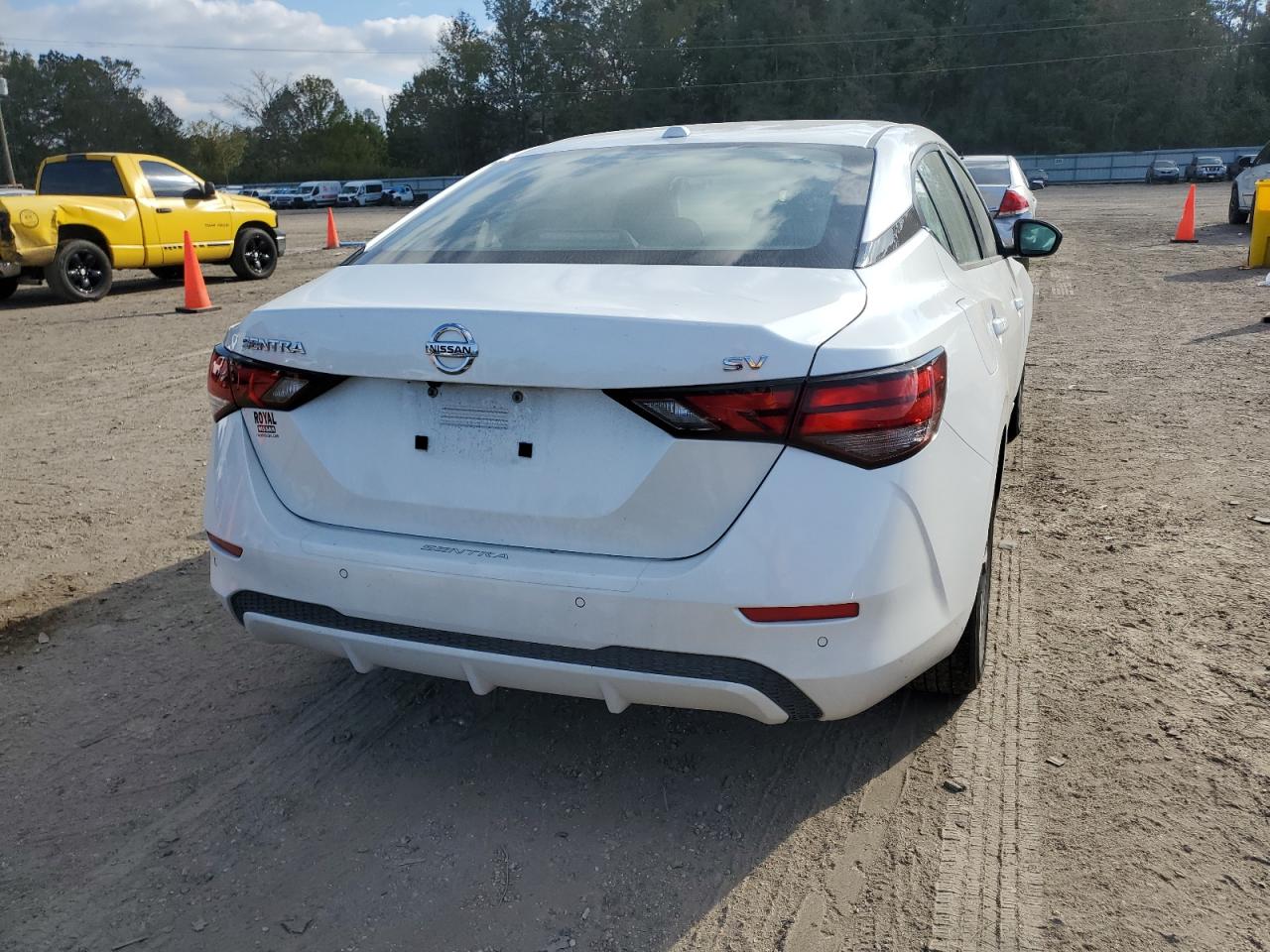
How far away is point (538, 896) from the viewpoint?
243 cm

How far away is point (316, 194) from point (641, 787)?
60.5 m

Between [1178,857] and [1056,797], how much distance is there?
32 cm

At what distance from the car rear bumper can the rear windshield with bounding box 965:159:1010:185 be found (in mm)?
12198

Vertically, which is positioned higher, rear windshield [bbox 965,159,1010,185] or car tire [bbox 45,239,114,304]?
rear windshield [bbox 965,159,1010,185]

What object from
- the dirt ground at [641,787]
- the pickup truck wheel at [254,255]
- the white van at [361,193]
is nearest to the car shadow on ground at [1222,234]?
the dirt ground at [641,787]

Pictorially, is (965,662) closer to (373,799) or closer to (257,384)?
(373,799)

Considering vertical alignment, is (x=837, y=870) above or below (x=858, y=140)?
below

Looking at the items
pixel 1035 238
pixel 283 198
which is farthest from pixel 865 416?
pixel 283 198

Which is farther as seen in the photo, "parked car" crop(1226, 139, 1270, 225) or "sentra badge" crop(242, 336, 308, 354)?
"parked car" crop(1226, 139, 1270, 225)

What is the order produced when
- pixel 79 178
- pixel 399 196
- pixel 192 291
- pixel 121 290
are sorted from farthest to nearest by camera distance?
pixel 399 196 < pixel 121 290 < pixel 79 178 < pixel 192 291

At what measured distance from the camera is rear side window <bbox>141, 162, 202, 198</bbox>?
47.4ft

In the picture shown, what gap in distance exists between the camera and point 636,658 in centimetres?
236

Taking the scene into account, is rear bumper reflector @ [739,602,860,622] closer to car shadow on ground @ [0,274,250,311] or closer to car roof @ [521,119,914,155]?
car roof @ [521,119,914,155]

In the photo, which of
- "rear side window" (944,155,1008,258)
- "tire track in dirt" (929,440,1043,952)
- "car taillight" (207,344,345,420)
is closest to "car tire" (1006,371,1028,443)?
"rear side window" (944,155,1008,258)
